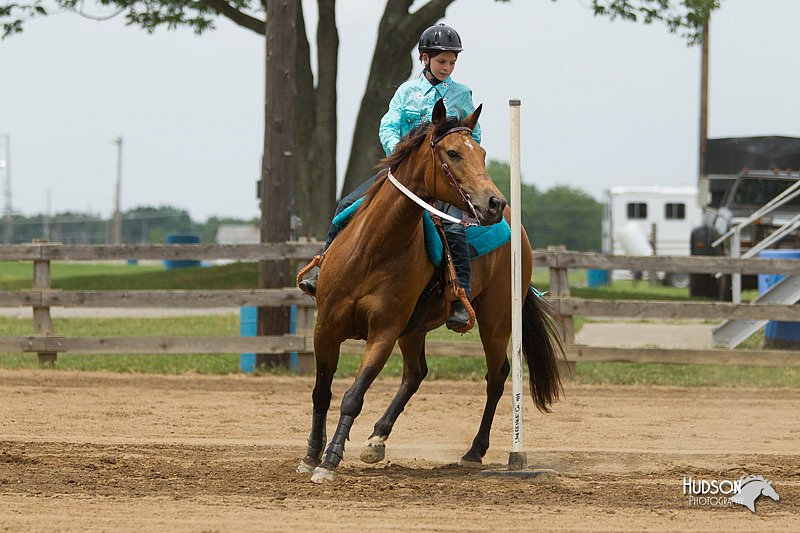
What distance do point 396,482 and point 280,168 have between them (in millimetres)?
7203

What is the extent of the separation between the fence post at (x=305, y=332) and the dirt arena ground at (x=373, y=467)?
0.51m

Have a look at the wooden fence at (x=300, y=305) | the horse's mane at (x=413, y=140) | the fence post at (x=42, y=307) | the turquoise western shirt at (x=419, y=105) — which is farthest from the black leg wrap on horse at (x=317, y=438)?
the fence post at (x=42, y=307)

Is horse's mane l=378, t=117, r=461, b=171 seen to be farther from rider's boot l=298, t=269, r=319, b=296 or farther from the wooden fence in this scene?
the wooden fence

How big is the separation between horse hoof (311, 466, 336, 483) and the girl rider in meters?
1.30

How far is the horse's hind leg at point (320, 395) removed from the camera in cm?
675

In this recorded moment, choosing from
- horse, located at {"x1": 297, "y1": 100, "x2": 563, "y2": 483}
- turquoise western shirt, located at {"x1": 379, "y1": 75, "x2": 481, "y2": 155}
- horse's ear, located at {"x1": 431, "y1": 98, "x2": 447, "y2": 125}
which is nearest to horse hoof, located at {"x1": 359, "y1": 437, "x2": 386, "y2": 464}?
horse, located at {"x1": 297, "y1": 100, "x2": 563, "y2": 483}

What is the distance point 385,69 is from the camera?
68.6 ft

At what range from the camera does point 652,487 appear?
242 inches

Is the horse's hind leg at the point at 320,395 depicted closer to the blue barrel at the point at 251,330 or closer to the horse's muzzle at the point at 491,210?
the horse's muzzle at the point at 491,210

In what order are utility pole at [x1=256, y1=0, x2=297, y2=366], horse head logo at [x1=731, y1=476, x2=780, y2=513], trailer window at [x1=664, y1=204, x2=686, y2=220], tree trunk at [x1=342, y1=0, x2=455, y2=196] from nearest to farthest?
horse head logo at [x1=731, y1=476, x2=780, y2=513] → utility pole at [x1=256, y1=0, x2=297, y2=366] → tree trunk at [x1=342, y1=0, x2=455, y2=196] → trailer window at [x1=664, y1=204, x2=686, y2=220]

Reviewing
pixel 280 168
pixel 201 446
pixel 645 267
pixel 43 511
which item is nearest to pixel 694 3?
pixel 645 267

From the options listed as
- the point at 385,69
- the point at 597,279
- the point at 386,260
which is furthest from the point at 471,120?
the point at 597,279

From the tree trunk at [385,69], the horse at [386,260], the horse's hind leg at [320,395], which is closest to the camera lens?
the horse at [386,260]

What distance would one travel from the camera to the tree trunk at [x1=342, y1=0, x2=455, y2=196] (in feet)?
67.4
